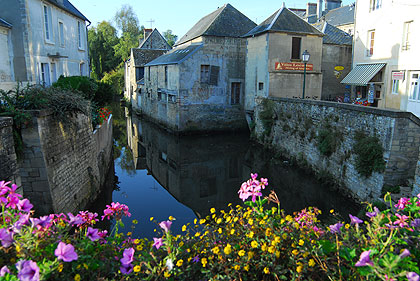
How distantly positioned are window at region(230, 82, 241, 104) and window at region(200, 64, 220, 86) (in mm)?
1511

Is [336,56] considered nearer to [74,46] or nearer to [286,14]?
[286,14]

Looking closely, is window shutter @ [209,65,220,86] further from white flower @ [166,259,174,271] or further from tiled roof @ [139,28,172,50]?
white flower @ [166,259,174,271]

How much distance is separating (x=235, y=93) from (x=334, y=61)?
6746 millimetres

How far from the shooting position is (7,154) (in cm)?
579

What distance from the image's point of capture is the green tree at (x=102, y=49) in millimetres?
46281

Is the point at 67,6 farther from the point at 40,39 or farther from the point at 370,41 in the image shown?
the point at 370,41

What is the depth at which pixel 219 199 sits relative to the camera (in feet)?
35.6

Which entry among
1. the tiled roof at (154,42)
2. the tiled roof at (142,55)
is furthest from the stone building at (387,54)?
the tiled roof at (154,42)

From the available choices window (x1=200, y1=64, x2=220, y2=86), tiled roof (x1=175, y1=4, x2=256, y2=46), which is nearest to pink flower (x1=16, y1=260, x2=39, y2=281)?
window (x1=200, y1=64, x2=220, y2=86)

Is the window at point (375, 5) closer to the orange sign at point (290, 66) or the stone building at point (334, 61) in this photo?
the stone building at point (334, 61)

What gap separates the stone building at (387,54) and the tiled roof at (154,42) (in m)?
24.3

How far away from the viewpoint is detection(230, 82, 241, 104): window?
2175 cm

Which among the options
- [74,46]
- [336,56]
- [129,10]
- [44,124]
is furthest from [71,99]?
[129,10]

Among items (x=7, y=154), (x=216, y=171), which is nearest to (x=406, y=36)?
(x=216, y=171)
